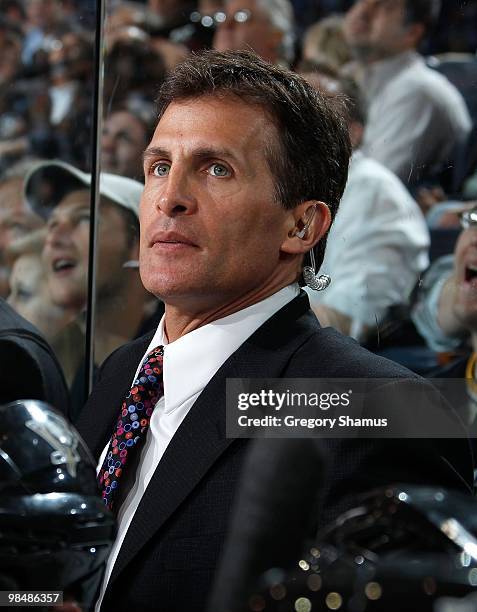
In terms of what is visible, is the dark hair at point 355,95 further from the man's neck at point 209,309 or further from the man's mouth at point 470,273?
the man's neck at point 209,309

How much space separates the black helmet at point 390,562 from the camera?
38 cm

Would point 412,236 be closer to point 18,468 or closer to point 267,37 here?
point 267,37

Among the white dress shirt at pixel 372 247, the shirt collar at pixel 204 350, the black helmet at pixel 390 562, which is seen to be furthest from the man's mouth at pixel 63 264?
the black helmet at pixel 390 562

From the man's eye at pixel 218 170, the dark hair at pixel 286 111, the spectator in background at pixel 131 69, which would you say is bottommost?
the man's eye at pixel 218 170

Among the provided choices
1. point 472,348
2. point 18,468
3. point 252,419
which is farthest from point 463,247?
point 18,468

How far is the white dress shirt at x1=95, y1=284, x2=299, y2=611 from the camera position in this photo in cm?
73

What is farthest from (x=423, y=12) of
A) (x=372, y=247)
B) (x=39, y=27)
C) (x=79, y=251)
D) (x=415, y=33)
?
(x=39, y=27)

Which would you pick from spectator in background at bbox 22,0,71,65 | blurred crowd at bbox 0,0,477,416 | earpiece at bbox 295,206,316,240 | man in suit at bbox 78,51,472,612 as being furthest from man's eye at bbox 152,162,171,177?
spectator in background at bbox 22,0,71,65

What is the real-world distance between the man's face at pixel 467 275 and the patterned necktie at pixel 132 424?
0.97 feet

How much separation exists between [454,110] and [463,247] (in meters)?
0.12

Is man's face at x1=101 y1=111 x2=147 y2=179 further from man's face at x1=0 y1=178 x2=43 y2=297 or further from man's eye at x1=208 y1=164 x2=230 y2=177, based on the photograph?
man's eye at x1=208 y1=164 x2=230 y2=177

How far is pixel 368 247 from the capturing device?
3.73 ft

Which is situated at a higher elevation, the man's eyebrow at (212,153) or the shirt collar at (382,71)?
the shirt collar at (382,71)

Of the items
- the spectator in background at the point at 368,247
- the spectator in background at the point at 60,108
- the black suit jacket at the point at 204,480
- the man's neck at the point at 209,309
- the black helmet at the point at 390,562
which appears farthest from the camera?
the spectator in background at the point at 60,108
